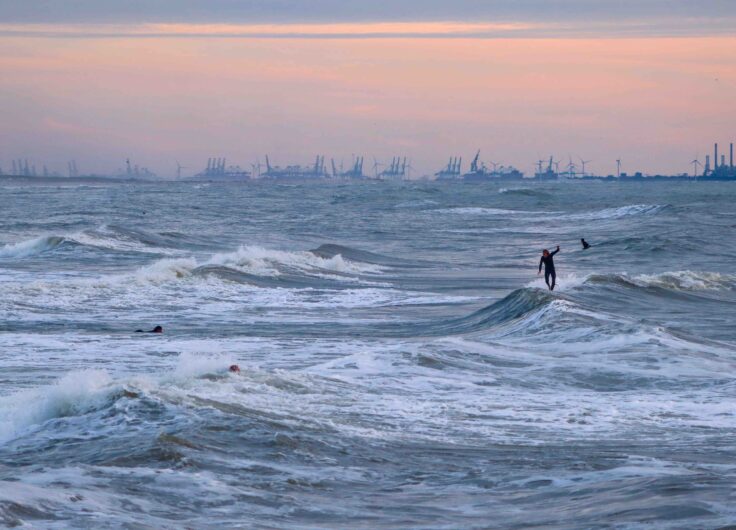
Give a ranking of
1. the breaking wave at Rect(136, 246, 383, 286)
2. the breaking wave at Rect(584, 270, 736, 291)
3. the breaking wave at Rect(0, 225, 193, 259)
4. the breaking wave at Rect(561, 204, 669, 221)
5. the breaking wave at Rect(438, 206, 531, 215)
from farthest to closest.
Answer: the breaking wave at Rect(438, 206, 531, 215)
the breaking wave at Rect(561, 204, 669, 221)
the breaking wave at Rect(0, 225, 193, 259)
the breaking wave at Rect(136, 246, 383, 286)
the breaking wave at Rect(584, 270, 736, 291)

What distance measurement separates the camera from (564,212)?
278ft

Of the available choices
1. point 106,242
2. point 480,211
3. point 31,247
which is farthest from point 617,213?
point 31,247

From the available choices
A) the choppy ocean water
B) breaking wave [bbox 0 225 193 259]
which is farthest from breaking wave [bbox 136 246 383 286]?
breaking wave [bbox 0 225 193 259]

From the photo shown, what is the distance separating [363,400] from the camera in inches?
523

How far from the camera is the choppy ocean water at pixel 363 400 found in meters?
9.06

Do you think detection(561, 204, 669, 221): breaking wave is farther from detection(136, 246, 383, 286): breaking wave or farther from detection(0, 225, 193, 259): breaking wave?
detection(136, 246, 383, 286): breaking wave

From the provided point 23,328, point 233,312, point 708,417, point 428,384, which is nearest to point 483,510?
point 708,417

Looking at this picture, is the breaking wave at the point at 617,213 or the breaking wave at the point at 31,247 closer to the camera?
the breaking wave at the point at 31,247

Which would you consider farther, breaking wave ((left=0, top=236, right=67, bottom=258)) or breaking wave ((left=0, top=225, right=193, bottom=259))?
breaking wave ((left=0, top=225, right=193, bottom=259))

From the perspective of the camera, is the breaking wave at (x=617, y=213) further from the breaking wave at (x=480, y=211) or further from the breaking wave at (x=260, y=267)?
the breaking wave at (x=260, y=267)

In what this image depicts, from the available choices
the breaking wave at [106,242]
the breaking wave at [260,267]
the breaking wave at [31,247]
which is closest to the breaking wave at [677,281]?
the breaking wave at [260,267]

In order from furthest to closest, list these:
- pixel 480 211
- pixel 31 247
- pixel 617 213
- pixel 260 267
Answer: pixel 480 211
pixel 617 213
pixel 31 247
pixel 260 267

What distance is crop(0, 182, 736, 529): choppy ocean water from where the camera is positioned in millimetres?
9062

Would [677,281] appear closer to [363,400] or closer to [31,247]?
[363,400]
